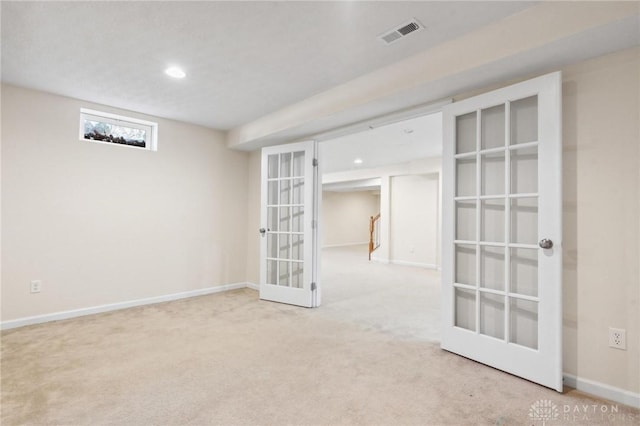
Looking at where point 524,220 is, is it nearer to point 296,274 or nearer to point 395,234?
point 296,274

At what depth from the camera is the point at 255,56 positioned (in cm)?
256

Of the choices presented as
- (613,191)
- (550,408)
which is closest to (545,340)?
(550,408)

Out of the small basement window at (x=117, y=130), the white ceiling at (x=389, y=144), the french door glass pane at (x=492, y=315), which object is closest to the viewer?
the french door glass pane at (x=492, y=315)

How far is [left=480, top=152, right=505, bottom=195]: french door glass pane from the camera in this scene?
2.40 metres

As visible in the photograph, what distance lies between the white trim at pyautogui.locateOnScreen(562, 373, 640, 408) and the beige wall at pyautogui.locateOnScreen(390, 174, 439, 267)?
4964 mm

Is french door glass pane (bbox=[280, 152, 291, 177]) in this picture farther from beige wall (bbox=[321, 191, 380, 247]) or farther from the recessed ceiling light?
beige wall (bbox=[321, 191, 380, 247])

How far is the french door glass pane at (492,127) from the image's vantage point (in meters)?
2.41

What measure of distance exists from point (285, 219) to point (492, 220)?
260cm

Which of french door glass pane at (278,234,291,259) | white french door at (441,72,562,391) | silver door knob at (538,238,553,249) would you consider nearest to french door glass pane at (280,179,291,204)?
french door glass pane at (278,234,291,259)

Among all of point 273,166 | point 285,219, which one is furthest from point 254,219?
point 273,166

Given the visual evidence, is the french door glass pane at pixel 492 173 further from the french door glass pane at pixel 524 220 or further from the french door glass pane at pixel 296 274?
the french door glass pane at pixel 296 274

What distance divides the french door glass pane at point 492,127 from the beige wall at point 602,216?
1.27ft

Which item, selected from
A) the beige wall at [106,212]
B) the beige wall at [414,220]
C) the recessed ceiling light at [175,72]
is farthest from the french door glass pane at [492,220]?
the beige wall at [414,220]

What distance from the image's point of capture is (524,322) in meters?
2.26
